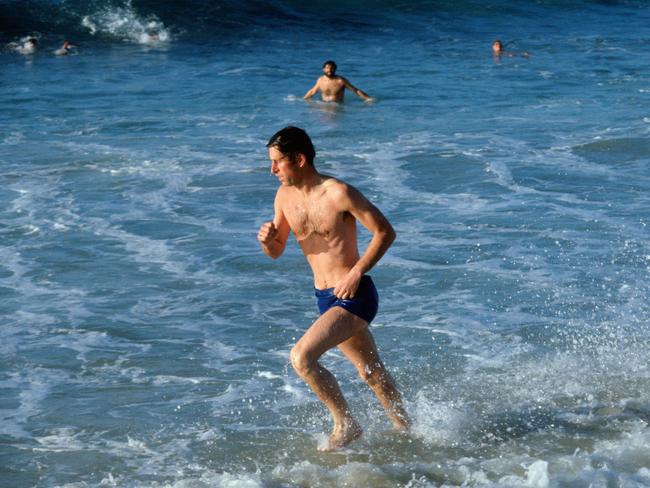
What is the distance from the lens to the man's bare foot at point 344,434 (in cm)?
584

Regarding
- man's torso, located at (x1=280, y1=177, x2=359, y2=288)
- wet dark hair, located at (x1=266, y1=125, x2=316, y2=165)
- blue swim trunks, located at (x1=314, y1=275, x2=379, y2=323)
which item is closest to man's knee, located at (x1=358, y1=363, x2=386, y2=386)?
blue swim trunks, located at (x1=314, y1=275, x2=379, y2=323)

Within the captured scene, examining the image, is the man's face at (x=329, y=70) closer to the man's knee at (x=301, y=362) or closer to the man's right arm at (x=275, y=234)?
the man's right arm at (x=275, y=234)

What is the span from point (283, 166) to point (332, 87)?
13.9m

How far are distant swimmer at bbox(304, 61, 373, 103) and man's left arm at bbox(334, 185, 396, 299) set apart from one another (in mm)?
13761

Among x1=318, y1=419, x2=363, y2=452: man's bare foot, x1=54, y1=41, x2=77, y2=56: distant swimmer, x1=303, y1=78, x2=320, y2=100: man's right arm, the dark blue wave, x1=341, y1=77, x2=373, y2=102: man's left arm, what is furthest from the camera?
the dark blue wave

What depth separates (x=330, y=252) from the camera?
18.5 feet

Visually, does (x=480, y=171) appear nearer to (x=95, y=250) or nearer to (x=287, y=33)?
(x=95, y=250)

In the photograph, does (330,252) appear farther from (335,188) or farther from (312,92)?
(312,92)

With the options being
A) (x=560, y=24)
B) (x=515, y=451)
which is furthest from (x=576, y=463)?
(x=560, y=24)

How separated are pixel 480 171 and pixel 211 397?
7.17 m

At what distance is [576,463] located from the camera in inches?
221

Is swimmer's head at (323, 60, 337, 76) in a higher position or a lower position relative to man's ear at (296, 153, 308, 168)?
lower

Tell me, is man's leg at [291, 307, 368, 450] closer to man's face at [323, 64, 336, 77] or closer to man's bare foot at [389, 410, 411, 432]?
man's bare foot at [389, 410, 411, 432]

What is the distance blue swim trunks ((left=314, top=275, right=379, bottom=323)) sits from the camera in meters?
5.51
